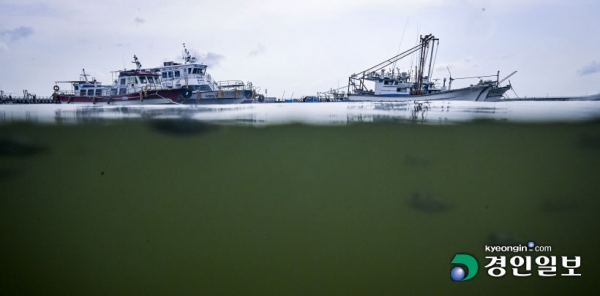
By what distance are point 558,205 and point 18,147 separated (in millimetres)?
22954

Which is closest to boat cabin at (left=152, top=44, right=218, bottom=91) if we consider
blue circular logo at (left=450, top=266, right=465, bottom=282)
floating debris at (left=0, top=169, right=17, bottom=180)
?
floating debris at (left=0, top=169, right=17, bottom=180)

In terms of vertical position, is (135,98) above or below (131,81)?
below

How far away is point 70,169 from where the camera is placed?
41.6 feet

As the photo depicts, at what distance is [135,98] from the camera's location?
1638 centimetres

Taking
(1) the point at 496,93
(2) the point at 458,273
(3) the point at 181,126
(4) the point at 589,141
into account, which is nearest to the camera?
(2) the point at 458,273

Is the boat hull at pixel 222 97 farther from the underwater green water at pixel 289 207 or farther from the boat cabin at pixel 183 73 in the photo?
the underwater green water at pixel 289 207

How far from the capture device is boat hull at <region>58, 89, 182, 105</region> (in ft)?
51.2

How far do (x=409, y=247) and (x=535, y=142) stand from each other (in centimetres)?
794

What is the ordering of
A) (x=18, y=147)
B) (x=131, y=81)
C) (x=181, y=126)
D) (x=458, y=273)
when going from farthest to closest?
(x=131, y=81), (x=18, y=147), (x=181, y=126), (x=458, y=273)

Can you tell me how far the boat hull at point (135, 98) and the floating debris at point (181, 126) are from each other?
15.6ft

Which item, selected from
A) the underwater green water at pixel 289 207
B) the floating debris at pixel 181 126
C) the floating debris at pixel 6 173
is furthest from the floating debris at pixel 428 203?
the floating debris at pixel 6 173

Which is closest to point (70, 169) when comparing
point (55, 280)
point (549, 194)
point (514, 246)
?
point (55, 280)

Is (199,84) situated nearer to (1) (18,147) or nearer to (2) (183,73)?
(2) (183,73)

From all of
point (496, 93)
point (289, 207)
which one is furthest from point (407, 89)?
point (289, 207)
